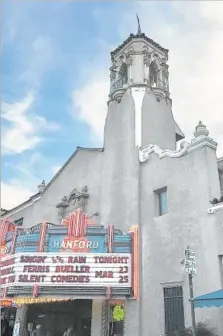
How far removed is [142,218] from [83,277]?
4.23m

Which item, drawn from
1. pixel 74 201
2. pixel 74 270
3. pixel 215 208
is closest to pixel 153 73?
pixel 74 201

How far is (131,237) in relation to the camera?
1842 cm

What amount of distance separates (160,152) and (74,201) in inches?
286

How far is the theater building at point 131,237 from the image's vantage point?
15977 mm

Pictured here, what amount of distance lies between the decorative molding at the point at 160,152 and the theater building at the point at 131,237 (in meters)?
0.06

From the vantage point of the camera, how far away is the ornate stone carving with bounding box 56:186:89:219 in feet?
74.6

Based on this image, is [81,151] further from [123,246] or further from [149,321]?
[149,321]

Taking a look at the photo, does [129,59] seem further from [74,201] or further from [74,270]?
[74,270]

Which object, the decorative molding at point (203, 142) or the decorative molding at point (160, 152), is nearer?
the decorative molding at point (203, 142)

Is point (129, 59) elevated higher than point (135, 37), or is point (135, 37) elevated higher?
point (135, 37)

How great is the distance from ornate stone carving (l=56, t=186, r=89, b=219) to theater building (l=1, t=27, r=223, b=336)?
0.09 metres

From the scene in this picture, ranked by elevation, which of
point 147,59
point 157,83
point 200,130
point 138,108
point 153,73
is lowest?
point 200,130

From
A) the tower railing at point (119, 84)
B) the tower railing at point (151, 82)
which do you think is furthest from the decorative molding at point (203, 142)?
the tower railing at point (119, 84)

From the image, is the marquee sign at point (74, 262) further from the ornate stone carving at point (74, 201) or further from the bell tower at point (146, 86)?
the bell tower at point (146, 86)
